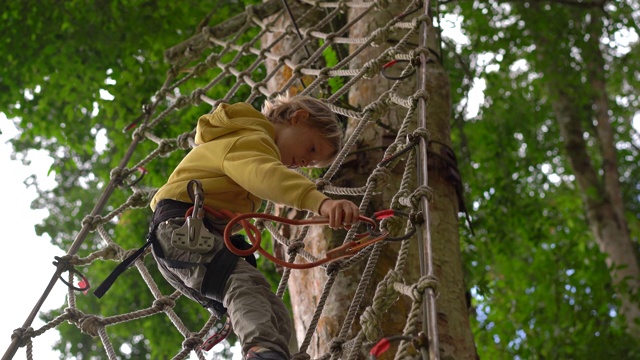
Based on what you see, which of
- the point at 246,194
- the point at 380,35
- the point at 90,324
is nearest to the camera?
the point at 246,194

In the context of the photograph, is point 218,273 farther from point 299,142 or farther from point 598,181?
point 598,181

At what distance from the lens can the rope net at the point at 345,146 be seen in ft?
5.31

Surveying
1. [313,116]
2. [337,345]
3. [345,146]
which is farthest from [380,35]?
[337,345]

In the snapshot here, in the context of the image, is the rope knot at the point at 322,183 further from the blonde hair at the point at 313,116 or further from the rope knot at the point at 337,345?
the rope knot at the point at 337,345

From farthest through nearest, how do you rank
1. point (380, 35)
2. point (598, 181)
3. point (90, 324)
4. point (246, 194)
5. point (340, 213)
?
point (598, 181), point (380, 35), point (90, 324), point (246, 194), point (340, 213)

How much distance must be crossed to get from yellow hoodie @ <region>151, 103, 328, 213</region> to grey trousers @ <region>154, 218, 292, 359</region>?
0.34 ft

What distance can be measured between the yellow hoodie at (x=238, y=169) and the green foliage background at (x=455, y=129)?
1.22 meters

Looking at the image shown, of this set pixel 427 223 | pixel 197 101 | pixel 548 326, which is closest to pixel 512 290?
pixel 548 326

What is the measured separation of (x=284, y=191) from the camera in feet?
4.99

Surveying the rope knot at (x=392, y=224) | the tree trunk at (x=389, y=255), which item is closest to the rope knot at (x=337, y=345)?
the tree trunk at (x=389, y=255)

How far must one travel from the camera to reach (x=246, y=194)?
180cm

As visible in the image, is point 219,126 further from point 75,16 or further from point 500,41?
point 500,41

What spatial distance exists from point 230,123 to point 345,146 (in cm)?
46

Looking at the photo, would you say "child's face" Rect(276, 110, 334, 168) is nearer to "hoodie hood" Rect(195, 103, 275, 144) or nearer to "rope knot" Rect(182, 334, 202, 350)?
"hoodie hood" Rect(195, 103, 275, 144)
